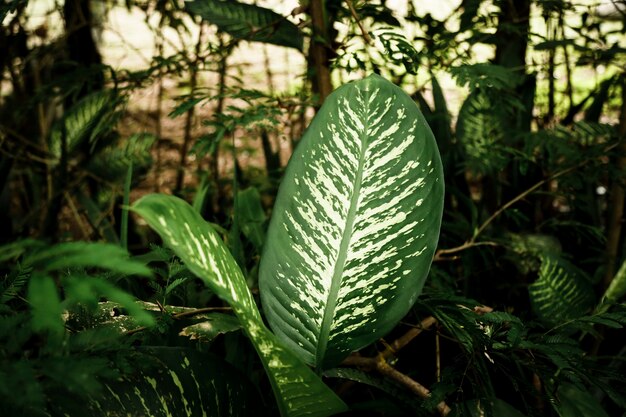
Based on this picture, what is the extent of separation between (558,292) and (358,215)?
1.67 ft

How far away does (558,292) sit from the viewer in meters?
0.93

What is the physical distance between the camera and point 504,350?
0.65 m

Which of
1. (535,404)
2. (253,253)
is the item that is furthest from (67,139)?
(535,404)

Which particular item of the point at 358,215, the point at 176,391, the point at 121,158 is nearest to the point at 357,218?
the point at 358,215

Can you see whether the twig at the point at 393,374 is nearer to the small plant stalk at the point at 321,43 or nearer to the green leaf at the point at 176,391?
the green leaf at the point at 176,391

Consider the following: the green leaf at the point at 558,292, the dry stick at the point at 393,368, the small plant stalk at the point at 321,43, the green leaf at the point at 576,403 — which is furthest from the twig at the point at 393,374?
the small plant stalk at the point at 321,43

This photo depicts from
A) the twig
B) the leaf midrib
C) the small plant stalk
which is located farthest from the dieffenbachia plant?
the small plant stalk

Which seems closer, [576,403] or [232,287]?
[232,287]

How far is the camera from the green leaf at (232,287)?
434 mm

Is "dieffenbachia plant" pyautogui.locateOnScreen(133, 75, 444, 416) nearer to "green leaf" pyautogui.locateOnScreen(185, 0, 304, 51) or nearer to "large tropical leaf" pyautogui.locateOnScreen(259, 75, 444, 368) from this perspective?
"large tropical leaf" pyautogui.locateOnScreen(259, 75, 444, 368)

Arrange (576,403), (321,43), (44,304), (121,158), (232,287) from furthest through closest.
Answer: (121,158) → (321,43) → (576,403) → (232,287) → (44,304)

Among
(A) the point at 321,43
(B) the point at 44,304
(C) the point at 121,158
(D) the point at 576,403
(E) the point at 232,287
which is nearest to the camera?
(B) the point at 44,304

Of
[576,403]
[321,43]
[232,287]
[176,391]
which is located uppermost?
[321,43]

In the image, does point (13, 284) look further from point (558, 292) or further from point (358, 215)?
point (558, 292)
